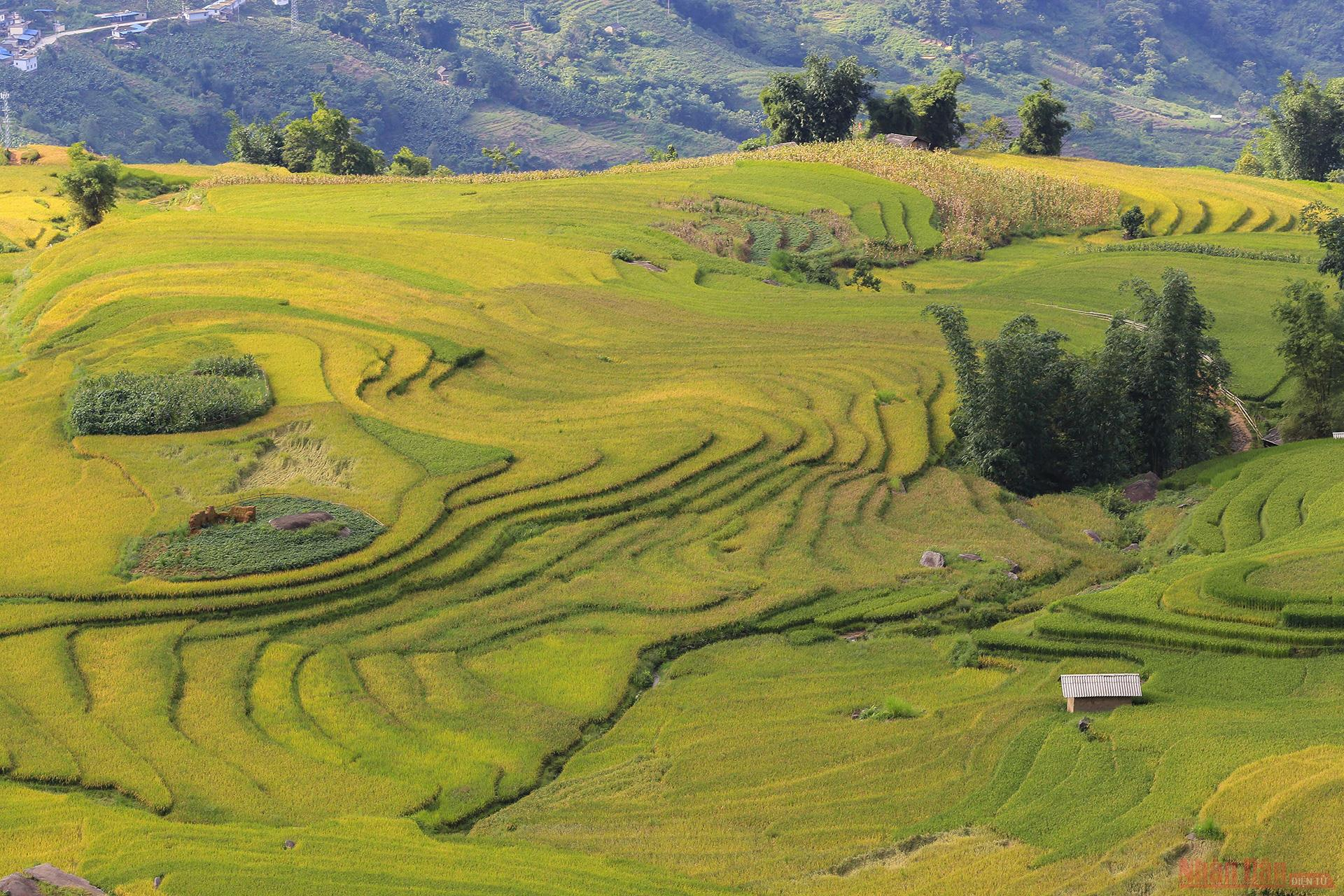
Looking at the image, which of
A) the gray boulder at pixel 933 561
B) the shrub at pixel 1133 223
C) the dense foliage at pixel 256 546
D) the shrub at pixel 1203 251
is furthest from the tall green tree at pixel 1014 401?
the shrub at pixel 1133 223

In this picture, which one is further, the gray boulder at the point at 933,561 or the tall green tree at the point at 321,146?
the tall green tree at the point at 321,146

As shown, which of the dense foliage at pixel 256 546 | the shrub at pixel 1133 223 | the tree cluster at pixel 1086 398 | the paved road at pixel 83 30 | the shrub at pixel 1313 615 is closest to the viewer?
the shrub at pixel 1313 615

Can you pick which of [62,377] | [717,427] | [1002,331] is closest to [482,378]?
[717,427]

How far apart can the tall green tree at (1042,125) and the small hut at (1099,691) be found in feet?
197

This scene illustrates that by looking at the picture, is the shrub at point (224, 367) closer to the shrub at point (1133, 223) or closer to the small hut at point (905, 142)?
→ the shrub at point (1133, 223)

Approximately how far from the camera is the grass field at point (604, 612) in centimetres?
1733

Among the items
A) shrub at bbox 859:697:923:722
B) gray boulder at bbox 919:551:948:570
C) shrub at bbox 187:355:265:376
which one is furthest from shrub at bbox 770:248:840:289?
shrub at bbox 859:697:923:722

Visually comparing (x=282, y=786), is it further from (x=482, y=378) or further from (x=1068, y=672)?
(x=482, y=378)

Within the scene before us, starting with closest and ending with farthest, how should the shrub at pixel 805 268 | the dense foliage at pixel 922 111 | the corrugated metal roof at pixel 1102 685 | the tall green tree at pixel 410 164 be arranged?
1. the corrugated metal roof at pixel 1102 685
2. the shrub at pixel 805 268
3. the dense foliage at pixel 922 111
4. the tall green tree at pixel 410 164

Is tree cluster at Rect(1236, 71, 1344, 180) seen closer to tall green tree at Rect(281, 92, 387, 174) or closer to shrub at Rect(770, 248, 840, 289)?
shrub at Rect(770, 248, 840, 289)

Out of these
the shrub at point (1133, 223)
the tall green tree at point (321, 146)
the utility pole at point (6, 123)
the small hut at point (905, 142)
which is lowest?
the utility pole at point (6, 123)

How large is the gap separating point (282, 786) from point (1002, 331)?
67.9ft

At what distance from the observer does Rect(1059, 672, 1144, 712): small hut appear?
64.2 ft

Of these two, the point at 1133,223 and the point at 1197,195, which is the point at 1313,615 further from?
the point at 1197,195
